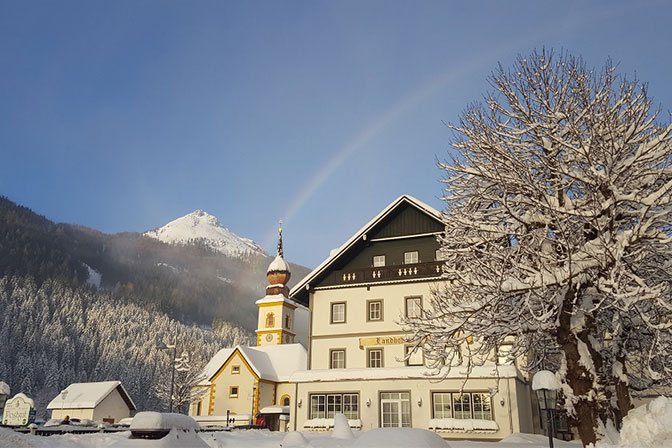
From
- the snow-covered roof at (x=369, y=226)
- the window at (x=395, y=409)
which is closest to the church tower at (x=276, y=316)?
the snow-covered roof at (x=369, y=226)

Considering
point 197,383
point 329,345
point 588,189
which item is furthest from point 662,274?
point 197,383

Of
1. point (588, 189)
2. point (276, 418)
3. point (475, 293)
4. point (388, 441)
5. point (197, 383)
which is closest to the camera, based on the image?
point (388, 441)

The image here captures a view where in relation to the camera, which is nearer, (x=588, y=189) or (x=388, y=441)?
(x=388, y=441)

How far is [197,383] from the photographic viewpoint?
191 ft

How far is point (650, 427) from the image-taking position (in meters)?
11.1

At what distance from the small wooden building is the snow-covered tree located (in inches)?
2013

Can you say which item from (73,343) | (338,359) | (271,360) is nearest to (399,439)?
(338,359)

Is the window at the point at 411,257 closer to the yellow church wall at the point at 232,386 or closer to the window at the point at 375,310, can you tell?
the window at the point at 375,310

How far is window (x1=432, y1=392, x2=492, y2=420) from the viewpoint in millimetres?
27250

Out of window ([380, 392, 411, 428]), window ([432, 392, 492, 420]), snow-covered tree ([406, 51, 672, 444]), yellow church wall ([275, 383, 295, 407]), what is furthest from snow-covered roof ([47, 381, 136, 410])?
snow-covered tree ([406, 51, 672, 444])

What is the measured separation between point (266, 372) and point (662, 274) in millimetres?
41064

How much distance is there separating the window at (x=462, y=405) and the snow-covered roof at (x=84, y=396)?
138ft

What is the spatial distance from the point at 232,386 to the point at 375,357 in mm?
22847

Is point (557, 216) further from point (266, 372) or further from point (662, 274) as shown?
point (266, 372)
